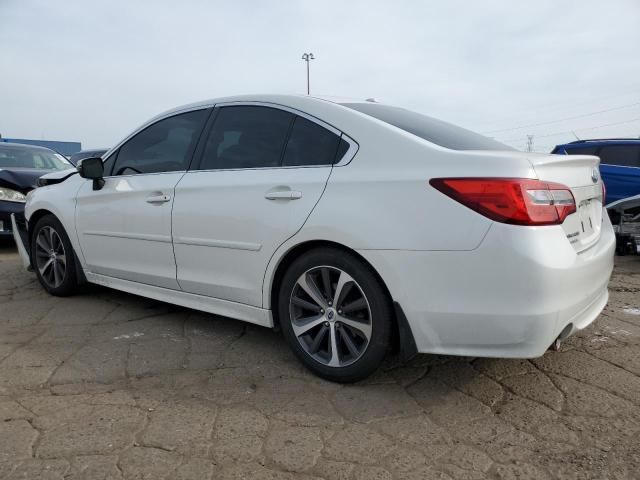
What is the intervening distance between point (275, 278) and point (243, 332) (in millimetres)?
818

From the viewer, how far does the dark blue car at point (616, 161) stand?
270 inches

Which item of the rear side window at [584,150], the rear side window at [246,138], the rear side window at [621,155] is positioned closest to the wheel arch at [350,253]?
the rear side window at [246,138]

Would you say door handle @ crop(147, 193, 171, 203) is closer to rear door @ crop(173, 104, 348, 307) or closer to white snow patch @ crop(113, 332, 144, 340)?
rear door @ crop(173, 104, 348, 307)

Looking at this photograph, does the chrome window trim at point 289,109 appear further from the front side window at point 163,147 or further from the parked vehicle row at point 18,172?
the parked vehicle row at point 18,172

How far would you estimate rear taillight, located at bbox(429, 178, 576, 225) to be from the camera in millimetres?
2139

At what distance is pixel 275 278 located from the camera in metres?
2.84

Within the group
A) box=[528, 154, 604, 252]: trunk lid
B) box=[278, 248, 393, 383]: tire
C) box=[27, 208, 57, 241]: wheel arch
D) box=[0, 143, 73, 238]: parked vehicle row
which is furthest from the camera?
box=[0, 143, 73, 238]: parked vehicle row

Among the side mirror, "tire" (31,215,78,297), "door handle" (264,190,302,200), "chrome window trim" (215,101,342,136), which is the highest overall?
"chrome window trim" (215,101,342,136)

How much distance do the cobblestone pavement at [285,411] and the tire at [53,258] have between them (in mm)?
816

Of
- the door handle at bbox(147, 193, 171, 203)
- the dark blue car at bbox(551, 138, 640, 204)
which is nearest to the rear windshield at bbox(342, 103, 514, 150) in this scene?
the door handle at bbox(147, 193, 171, 203)

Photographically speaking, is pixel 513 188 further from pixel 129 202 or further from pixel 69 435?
pixel 129 202

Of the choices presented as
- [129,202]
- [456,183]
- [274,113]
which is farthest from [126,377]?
[456,183]

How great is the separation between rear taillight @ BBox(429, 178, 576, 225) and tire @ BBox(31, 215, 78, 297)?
3.27m

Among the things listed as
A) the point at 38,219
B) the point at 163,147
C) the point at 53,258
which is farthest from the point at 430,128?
the point at 38,219
